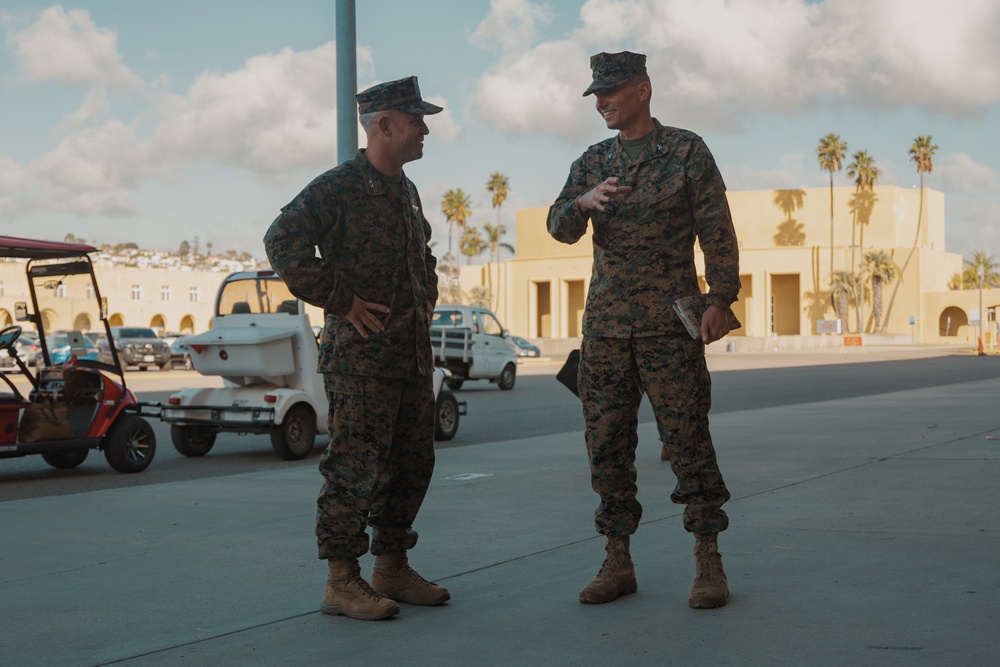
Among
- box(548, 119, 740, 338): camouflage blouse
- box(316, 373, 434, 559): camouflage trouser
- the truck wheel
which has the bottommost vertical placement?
the truck wheel

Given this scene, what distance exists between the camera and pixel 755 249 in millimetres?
101812

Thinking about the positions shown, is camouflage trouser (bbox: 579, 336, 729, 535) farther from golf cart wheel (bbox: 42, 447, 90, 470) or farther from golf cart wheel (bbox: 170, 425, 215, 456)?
golf cart wheel (bbox: 170, 425, 215, 456)

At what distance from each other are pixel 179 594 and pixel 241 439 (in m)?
10.2

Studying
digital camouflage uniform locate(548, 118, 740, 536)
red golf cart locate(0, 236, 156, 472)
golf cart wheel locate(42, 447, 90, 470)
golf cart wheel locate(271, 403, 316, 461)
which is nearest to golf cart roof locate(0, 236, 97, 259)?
red golf cart locate(0, 236, 156, 472)

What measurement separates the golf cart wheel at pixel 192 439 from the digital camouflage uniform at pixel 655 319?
28.9 ft

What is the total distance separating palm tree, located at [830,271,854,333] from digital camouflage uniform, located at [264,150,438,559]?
9631 cm

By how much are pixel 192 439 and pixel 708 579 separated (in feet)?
30.5

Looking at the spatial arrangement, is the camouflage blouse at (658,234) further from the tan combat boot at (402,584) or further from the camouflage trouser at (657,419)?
the tan combat boot at (402,584)

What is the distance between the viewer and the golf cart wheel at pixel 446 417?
1430 centimetres

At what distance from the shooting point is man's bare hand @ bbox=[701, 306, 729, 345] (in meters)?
4.74

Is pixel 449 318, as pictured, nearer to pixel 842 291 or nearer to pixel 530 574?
pixel 530 574

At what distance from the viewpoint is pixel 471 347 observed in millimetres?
26219

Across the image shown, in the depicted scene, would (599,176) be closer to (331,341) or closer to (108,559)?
(331,341)

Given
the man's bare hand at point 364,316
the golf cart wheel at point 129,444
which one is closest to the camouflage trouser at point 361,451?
the man's bare hand at point 364,316
